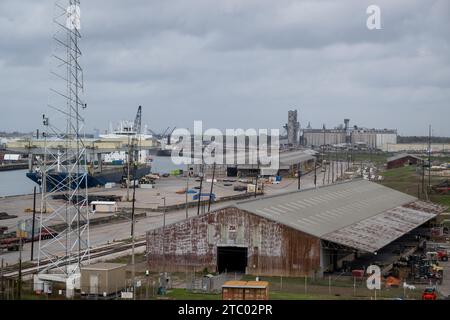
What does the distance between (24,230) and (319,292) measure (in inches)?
621

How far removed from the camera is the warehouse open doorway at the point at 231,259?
65.3 feet

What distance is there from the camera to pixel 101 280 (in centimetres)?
1564

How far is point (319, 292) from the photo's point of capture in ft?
54.5

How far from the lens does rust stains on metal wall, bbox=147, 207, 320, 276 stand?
62.8 feet

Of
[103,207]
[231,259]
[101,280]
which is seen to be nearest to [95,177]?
[103,207]

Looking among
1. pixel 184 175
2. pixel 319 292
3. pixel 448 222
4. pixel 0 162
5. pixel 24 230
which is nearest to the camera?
pixel 319 292

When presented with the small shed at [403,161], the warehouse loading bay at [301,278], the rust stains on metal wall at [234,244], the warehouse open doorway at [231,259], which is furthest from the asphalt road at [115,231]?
the small shed at [403,161]

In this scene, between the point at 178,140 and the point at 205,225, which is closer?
the point at 205,225

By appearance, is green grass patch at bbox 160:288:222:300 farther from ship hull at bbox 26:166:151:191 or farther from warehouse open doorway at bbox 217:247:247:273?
ship hull at bbox 26:166:151:191

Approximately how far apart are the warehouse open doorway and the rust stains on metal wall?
0.81 feet

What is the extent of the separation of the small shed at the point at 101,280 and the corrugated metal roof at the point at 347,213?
5.29 m
